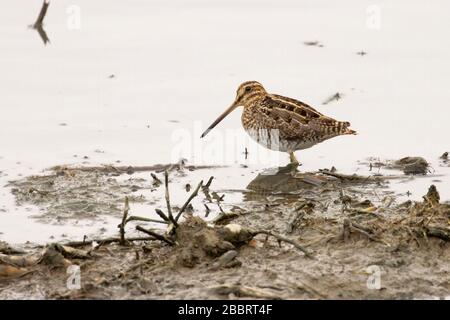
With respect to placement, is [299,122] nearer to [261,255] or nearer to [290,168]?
[290,168]

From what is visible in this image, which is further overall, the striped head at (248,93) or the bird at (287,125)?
the striped head at (248,93)

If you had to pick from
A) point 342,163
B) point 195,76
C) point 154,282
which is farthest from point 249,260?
point 195,76

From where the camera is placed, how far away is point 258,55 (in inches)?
482

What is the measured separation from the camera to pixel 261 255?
649 centimetres

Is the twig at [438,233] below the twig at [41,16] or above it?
below

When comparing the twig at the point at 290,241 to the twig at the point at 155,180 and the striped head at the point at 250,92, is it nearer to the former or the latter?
the twig at the point at 155,180

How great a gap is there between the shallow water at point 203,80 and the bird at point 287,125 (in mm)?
212

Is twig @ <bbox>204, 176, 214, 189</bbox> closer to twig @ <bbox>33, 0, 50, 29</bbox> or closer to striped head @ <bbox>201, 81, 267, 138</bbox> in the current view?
striped head @ <bbox>201, 81, 267, 138</bbox>

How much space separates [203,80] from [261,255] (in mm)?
5028

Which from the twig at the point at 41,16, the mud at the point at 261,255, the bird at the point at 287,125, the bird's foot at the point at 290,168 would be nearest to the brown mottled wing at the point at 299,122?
the bird at the point at 287,125

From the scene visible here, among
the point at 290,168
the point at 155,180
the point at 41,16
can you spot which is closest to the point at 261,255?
the point at 155,180

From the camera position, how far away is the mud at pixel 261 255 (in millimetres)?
5969
